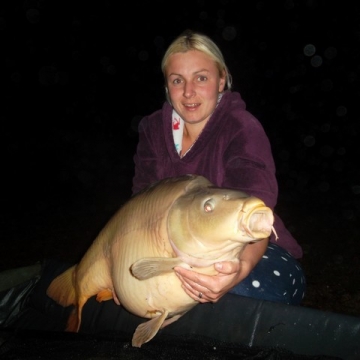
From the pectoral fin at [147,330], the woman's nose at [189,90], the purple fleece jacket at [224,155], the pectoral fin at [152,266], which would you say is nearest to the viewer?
the pectoral fin at [152,266]

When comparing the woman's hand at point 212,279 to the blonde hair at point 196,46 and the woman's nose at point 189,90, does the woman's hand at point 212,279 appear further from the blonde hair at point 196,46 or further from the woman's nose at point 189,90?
the blonde hair at point 196,46

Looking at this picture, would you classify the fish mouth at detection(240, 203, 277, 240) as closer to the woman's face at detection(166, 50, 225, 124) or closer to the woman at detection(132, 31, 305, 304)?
the woman at detection(132, 31, 305, 304)

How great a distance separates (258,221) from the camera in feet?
3.39

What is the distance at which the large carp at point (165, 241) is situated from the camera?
43.6 inches

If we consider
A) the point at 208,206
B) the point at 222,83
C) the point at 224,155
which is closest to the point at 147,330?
the point at 208,206

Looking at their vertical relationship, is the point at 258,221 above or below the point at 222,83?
below

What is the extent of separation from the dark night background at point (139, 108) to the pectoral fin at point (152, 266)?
9.18 ft

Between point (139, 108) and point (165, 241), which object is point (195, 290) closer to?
point (165, 241)

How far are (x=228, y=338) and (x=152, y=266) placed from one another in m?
0.93

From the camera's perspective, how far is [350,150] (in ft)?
40.4

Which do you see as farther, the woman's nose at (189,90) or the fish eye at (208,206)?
the woman's nose at (189,90)

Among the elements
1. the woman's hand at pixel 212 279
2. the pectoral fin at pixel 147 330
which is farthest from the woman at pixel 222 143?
the pectoral fin at pixel 147 330

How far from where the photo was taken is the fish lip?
3.36 ft

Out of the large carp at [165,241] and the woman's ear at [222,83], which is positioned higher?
the woman's ear at [222,83]
